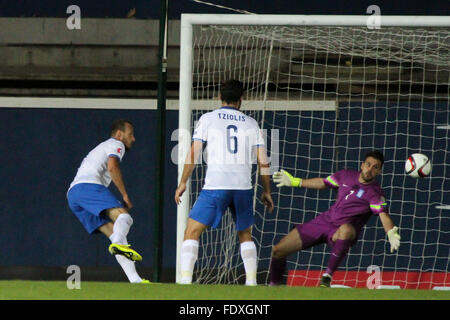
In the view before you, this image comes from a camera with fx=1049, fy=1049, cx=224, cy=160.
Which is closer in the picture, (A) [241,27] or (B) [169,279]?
(A) [241,27]

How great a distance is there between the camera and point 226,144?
23.1ft

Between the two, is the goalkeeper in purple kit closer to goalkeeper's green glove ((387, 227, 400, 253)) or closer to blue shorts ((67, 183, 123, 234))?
goalkeeper's green glove ((387, 227, 400, 253))

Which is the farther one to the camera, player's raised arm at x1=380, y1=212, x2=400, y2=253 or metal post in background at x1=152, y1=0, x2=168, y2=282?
player's raised arm at x1=380, y1=212, x2=400, y2=253

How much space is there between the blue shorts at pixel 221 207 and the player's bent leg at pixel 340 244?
4.70 feet

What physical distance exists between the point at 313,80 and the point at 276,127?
2.18 feet

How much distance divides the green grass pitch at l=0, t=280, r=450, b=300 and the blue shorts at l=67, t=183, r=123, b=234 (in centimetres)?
186

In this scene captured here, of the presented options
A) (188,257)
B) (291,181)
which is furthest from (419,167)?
(188,257)

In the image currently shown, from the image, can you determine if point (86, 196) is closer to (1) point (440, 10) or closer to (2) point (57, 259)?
(2) point (57, 259)

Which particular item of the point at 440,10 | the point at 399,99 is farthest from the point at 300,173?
the point at 440,10

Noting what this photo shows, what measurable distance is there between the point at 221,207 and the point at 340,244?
1651 millimetres

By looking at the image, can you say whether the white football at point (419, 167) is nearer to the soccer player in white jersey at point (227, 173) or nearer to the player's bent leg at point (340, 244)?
the player's bent leg at point (340, 244)

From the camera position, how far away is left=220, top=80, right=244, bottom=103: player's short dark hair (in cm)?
707

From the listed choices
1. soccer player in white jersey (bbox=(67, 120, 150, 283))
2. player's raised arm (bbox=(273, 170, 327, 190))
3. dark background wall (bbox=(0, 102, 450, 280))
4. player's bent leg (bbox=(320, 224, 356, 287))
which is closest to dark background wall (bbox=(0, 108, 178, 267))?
dark background wall (bbox=(0, 102, 450, 280))

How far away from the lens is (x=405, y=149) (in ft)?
36.7
